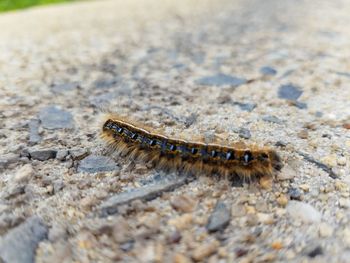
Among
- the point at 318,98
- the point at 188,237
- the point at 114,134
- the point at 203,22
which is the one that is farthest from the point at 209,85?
the point at 203,22

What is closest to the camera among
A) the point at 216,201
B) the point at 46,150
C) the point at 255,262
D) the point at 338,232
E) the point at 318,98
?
the point at 255,262

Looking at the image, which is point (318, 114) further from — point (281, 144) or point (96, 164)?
point (96, 164)

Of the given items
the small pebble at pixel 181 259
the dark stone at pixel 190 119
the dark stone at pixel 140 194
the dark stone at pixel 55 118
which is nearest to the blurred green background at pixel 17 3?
the dark stone at pixel 55 118

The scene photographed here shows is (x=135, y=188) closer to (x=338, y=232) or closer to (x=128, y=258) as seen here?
(x=128, y=258)

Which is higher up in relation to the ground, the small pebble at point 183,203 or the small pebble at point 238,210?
the small pebble at point 183,203

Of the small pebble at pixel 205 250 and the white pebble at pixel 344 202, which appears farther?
the white pebble at pixel 344 202

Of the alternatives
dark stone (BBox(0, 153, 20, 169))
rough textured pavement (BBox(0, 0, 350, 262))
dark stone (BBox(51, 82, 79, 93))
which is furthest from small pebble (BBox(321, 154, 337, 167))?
dark stone (BBox(51, 82, 79, 93))

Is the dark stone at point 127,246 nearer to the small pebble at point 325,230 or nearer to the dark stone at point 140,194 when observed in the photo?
the dark stone at point 140,194
